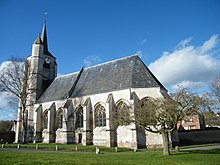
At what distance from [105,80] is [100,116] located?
17.9 feet

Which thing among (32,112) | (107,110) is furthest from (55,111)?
(107,110)

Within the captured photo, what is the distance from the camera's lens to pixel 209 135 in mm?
32906

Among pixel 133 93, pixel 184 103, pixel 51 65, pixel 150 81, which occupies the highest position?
pixel 51 65

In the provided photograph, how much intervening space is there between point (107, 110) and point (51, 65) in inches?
833

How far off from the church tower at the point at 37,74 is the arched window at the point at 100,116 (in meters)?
13.6

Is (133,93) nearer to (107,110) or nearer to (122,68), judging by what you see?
(107,110)

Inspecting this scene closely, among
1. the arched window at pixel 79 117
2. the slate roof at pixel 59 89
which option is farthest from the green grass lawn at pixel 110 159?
the slate roof at pixel 59 89

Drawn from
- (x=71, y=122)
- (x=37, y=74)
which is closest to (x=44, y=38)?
(x=37, y=74)

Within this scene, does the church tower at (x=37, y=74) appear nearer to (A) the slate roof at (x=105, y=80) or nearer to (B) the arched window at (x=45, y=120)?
(A) the slate roof at (x=105, y=80)

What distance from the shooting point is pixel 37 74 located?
118ft

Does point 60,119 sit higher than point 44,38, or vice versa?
point 44,38

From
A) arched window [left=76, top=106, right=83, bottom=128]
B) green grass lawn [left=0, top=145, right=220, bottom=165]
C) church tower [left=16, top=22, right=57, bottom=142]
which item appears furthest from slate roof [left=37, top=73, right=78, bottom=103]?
green grass lawn [left=0, top=145, right=220, bottom=165]

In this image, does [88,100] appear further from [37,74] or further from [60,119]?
[37,74]

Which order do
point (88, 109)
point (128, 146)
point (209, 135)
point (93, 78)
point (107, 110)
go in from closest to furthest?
point (128, 146) < point (107, 110) < point (88, 109) < point (93, 78) < point (209, 135)
